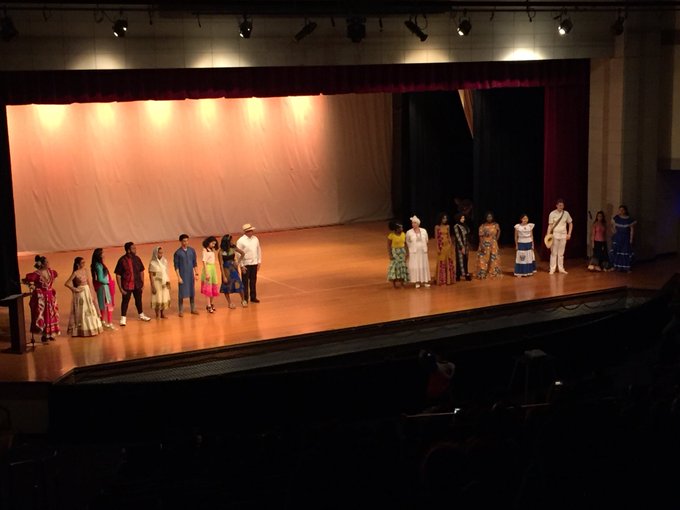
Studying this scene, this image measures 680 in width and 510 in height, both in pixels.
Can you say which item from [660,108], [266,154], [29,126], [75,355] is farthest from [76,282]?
[660,108]

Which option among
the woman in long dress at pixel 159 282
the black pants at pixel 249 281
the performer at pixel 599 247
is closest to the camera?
the woman in long dress at pixel 159 282

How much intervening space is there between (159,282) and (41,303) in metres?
1.60

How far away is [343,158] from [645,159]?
22.2 ft

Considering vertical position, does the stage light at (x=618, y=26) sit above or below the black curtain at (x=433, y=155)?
above

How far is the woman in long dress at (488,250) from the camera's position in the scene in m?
16.5

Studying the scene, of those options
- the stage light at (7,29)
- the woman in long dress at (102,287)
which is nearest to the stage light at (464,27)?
the woman in long dress at (102,287)

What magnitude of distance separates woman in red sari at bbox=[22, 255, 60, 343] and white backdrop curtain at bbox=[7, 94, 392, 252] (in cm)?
613

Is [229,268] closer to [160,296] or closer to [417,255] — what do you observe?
[160,296]

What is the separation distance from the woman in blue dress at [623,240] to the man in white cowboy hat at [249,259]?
5684 millimetres

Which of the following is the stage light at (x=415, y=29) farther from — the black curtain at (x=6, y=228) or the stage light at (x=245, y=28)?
the black curtain at (x=6, y=228)

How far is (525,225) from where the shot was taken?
653 inches

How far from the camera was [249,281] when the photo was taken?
50.7 feet

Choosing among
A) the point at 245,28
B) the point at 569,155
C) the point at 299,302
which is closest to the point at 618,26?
the point at 569,155

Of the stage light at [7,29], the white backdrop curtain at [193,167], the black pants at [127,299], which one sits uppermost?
the stage light at [7,29]
